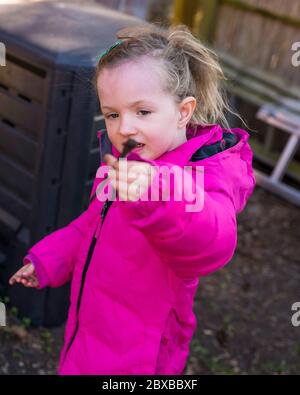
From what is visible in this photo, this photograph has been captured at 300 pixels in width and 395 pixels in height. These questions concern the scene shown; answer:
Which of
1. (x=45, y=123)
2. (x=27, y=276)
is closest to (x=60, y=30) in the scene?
(x=45, y=123)

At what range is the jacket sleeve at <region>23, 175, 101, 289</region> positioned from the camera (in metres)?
1.83

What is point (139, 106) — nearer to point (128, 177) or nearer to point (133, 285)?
point (128, 177)

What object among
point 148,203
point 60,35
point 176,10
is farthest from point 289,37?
point 148,203

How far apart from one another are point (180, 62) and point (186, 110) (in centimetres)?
14

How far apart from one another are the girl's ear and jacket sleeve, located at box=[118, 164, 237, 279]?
0.27 m

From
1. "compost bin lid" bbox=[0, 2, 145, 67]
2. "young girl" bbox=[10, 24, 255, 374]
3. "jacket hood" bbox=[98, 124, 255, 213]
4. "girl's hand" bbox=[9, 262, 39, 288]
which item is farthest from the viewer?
"compost bin lid" bbox=[0, 2, 145, 67]

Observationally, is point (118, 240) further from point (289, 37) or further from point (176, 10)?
point (176, 10)

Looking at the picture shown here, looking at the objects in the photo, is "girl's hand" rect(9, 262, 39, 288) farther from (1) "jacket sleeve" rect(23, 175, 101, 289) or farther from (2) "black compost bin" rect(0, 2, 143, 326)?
(2) "black compost bin" rect(0, 2, 143, 326)

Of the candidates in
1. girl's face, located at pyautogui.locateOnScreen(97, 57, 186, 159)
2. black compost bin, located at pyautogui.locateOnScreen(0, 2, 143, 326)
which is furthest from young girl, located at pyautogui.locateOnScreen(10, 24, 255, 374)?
black compost bin, located at pyautogui.locateOnScreen(0, 2, 143, 326)

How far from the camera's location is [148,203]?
3.79ft

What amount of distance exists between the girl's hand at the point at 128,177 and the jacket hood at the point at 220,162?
0.86 ft

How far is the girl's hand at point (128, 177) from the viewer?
112 centimetres

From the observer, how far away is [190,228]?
122cm
